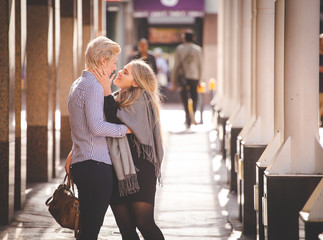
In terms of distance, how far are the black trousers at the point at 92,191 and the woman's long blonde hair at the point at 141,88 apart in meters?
0.50

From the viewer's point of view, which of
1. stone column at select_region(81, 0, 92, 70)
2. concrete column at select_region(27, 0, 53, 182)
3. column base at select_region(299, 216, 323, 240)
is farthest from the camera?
stone column at select_region(81, 0, 92, 70)

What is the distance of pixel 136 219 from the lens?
15.0ft

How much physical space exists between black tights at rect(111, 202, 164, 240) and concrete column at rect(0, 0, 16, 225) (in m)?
2.30

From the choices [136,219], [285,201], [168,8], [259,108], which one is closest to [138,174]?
[136,219]

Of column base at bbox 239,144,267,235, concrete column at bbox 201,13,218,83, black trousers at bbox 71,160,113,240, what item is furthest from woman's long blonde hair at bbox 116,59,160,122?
concrete column at bbox 201,13,218,83

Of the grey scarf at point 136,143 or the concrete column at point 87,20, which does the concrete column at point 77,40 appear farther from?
the grey scarf at point 136,143

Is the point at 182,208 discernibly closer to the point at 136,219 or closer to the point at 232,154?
the point at 232,154

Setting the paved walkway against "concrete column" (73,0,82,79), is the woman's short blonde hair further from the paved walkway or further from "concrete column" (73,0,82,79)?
"concrete column" (73,0,82,79)

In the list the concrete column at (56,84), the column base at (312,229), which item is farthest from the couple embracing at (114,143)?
the concrete column at (56,84)

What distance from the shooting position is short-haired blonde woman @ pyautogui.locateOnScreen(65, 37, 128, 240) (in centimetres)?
431

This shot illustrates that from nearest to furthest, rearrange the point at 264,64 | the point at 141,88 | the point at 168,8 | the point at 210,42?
1. the point at 141,88
2. the point at 264,64
3. the point at 168,8
4. the point at 210,42

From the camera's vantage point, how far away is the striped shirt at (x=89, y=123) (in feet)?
14.1

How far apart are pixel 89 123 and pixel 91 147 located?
16 centimetres

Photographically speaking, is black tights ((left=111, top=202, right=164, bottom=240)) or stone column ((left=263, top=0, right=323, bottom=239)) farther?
stone column ((left=263, top=0, right=323, bottom=239))
